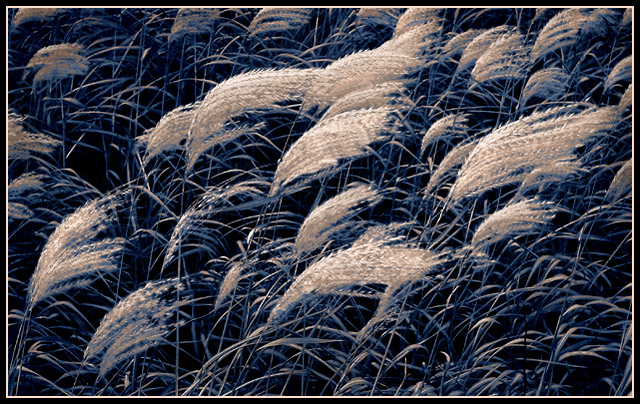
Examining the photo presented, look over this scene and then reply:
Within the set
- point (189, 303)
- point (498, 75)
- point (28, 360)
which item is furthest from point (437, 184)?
point (28, 360)

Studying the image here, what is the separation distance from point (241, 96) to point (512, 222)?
889 mm

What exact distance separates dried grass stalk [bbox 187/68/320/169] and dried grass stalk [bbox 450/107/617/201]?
0.56 meters

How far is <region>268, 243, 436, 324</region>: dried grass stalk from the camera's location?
1.33 m

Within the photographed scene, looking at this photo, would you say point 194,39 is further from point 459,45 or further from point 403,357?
point 403,357

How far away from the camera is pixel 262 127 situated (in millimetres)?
1729

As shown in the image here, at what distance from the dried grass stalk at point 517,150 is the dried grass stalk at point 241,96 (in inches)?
22.1

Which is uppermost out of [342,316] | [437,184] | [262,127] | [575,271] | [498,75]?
[498,75]

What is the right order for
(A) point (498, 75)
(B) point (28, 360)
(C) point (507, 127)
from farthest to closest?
(A) point (498, 75), (B) point (28, 360), (C) point (507, 127)

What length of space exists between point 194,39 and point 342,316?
1.12 meters

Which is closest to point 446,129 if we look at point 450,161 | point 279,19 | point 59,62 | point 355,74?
point 450,161

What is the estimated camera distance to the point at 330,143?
1523 millimetres

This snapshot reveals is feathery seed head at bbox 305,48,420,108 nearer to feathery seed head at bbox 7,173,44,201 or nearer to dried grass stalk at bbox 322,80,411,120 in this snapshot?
dried grass stalk at bbox 322,80,411,120

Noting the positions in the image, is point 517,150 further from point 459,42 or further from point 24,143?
point 24,143

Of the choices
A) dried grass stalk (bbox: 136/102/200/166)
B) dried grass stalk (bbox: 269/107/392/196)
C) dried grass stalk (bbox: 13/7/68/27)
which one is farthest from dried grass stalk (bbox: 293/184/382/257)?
dried grass stalk (bbox: 13/7/68/27)
